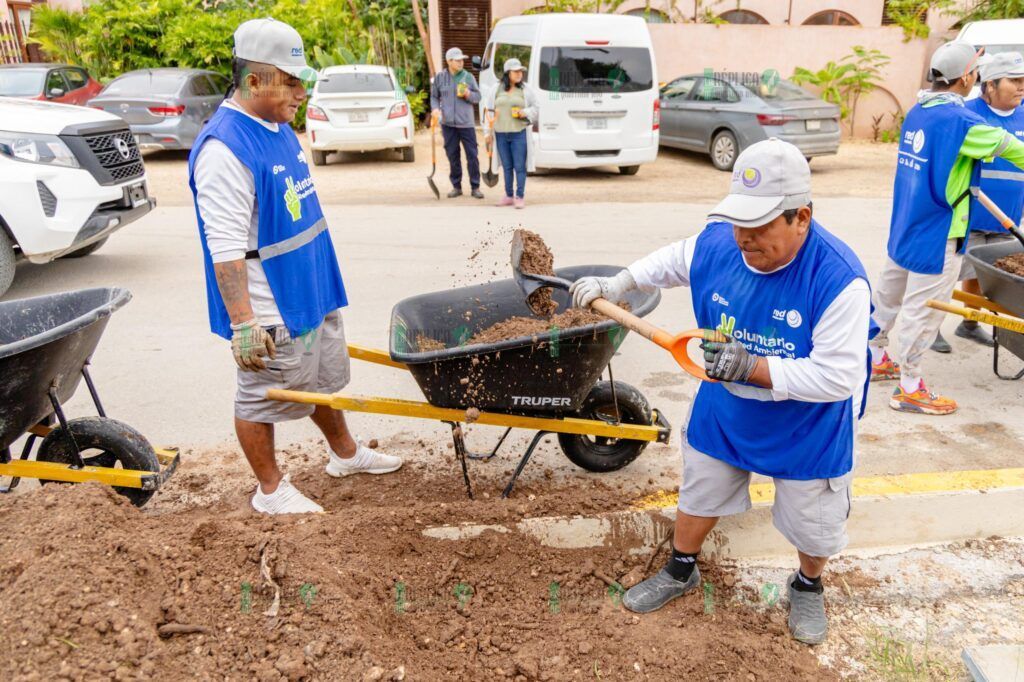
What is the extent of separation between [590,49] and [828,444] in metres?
10.7

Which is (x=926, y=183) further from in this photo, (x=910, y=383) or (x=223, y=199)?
(x=223, y=199)

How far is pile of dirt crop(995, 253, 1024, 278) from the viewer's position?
475 cm

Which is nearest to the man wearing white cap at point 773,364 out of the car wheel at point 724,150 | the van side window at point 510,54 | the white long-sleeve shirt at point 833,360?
the white long-sleeve shirt at point 833,360

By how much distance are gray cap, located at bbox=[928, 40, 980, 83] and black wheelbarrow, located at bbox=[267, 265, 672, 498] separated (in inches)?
91.1

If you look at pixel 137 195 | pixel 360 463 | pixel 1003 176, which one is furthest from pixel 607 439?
pixel 137 195

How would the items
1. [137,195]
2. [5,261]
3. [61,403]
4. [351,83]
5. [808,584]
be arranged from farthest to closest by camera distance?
[351,83] < [137,195] < [5,261] < [61,403] < [808,584]

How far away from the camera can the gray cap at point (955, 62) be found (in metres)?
4.50

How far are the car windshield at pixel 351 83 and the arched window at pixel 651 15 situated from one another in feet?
24.7

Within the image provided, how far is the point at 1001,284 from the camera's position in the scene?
14.8ft

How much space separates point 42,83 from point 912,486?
627 inches

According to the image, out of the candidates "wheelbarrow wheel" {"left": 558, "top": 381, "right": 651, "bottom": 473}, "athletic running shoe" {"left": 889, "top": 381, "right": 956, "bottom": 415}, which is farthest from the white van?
"wheelbarrow wheel" {"left": 558, "top": 381, "right": 651, "bottom": 473}

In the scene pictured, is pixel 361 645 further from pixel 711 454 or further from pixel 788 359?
pixel 788 359

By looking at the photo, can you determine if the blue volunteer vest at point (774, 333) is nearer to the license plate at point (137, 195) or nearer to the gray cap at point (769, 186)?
the gray cap at point (769, 186)

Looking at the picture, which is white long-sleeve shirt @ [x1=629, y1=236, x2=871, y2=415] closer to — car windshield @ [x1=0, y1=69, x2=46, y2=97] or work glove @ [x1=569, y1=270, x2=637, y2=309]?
work glove @ [x1=569, y1=270, x2=637, y2=309]
